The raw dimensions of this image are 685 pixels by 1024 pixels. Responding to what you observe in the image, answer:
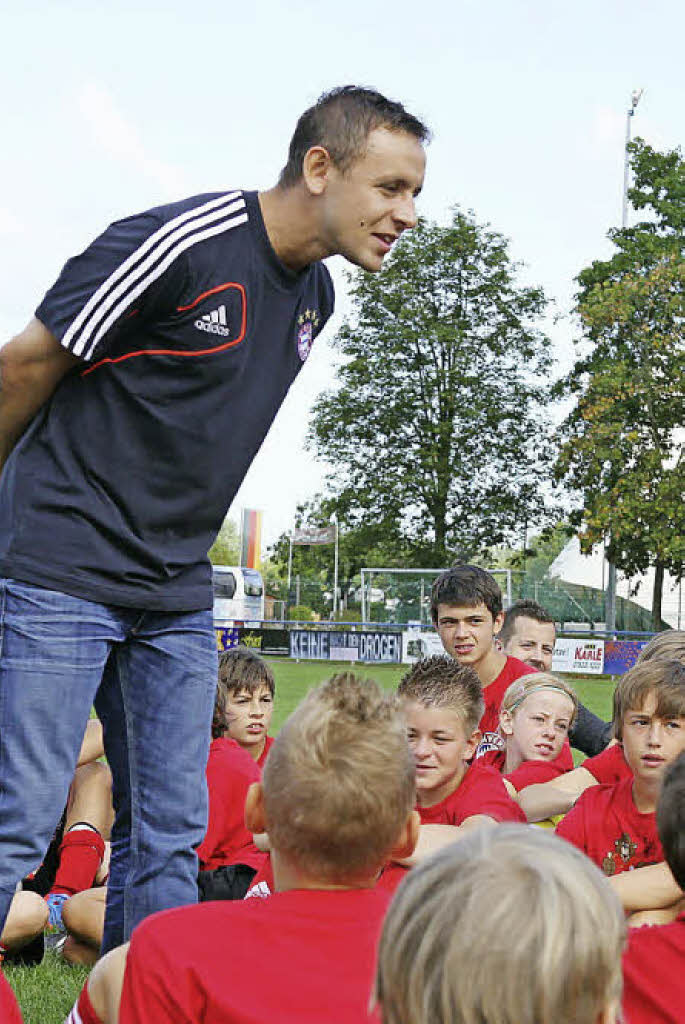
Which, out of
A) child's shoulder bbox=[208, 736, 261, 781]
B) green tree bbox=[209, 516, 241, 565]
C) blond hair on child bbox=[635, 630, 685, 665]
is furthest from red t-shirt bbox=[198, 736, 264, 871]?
green tree bbox=[209, 516, 241, 565]

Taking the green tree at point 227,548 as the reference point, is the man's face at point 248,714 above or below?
below

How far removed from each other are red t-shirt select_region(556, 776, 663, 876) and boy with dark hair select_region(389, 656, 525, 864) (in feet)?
0.69

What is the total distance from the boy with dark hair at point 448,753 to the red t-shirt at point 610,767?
2.34ft

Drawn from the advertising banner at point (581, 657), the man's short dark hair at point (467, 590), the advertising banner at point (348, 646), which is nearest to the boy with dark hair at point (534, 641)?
the man's short dark hair at point (467, 590)

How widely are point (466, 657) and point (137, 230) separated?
3228mm

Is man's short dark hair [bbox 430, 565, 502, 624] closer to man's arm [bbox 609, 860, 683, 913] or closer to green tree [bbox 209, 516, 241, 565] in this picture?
man's arm [bbox 609, 860, 683, 913]

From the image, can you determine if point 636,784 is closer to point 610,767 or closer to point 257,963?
point 610,767

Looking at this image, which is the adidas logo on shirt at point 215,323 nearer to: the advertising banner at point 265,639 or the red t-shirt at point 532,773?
the red t-shirt at point 532,773

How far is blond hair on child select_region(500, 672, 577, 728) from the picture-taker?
195 inches

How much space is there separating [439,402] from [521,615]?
33814mm

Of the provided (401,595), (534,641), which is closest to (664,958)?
(534,641)

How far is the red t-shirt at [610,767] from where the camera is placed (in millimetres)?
4594

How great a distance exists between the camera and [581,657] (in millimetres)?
24734

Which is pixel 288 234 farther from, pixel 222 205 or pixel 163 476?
pixel 163 476
